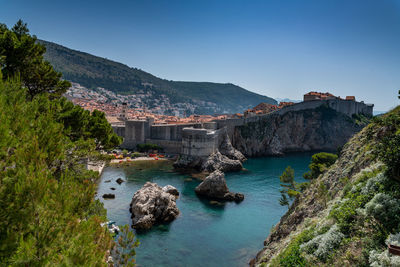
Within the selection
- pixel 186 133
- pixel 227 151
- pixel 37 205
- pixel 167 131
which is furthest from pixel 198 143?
pixel 37 205

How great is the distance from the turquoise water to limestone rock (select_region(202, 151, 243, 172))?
175cm

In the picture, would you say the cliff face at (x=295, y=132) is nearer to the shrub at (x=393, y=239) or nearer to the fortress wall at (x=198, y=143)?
the fortress wall at (x=198, y=143)

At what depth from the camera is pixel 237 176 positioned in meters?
33.8

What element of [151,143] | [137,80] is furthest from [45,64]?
[137,80]

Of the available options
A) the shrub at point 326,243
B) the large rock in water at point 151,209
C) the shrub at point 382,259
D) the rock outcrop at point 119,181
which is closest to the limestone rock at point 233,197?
the large rock in water at point 151,209

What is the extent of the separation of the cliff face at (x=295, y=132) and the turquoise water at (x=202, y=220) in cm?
1671

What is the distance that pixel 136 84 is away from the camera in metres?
140

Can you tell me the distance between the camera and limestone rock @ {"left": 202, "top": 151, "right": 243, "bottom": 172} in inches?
1410

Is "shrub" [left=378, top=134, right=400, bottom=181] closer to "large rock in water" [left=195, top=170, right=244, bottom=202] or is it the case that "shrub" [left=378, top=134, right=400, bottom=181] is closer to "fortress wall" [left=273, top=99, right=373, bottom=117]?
"large rock in water" [left=195, top=170, right=244, bottom=202]

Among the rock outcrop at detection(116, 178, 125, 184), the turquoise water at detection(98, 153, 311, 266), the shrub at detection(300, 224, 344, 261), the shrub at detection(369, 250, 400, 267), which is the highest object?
the shrub at detection(369, 250, 400, 267)

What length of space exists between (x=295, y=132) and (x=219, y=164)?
29651 millimetres

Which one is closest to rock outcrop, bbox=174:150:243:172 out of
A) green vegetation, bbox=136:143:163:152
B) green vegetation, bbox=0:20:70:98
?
green vegetation, bbox=136:143:163:152

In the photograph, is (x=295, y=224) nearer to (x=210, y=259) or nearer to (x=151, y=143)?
(x=210, y=259)

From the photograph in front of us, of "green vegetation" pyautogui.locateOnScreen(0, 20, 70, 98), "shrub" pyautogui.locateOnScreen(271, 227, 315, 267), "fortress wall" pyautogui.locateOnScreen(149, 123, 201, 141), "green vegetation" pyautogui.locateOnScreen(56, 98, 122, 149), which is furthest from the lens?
"fortress wall" pyautogui.locateOnScreen(149, 123, 201, 141)
